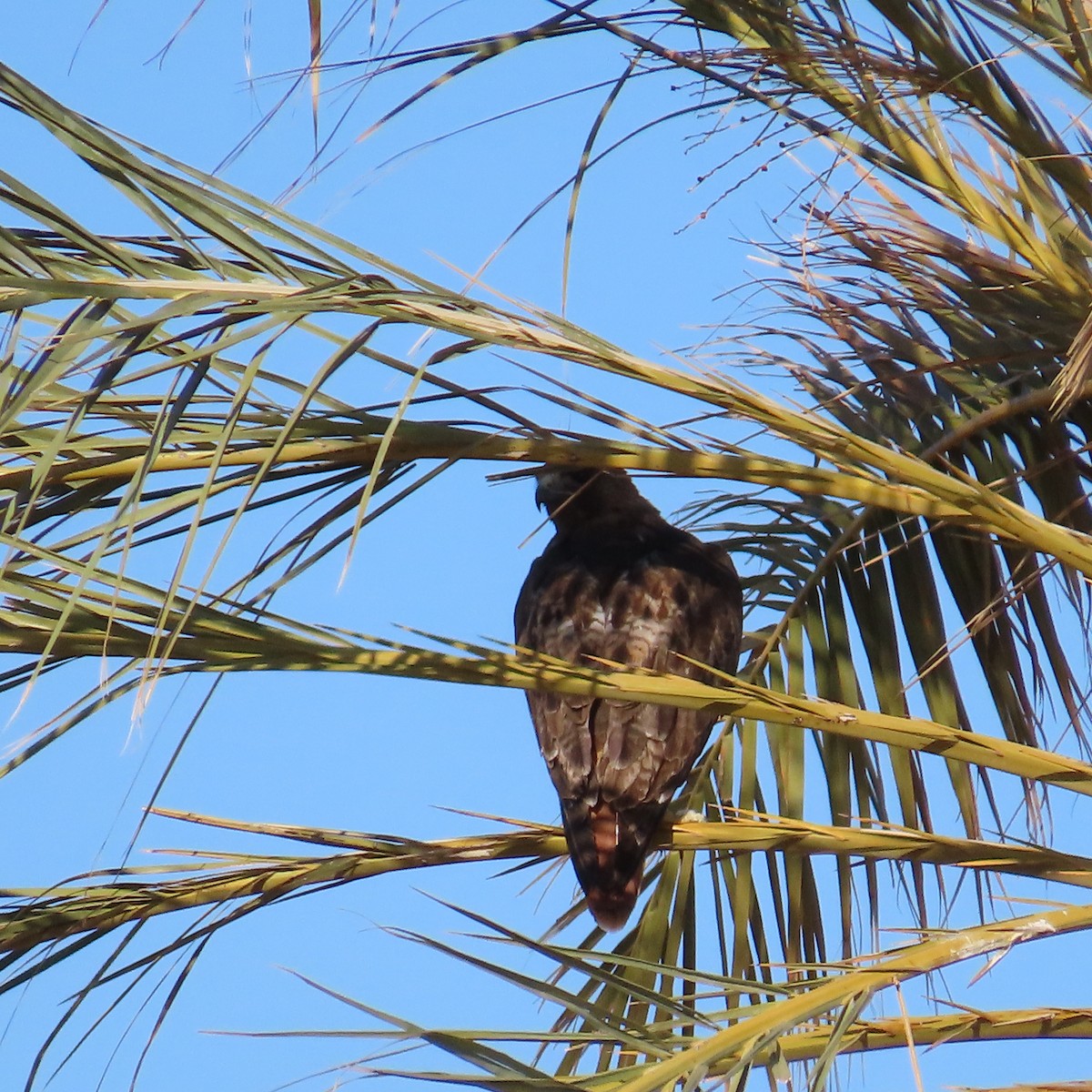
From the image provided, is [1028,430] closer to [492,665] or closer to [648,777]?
[648,777]

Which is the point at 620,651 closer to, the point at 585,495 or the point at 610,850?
the point at 610,850

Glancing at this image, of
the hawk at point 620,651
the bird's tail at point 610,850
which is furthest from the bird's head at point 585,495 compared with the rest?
the bird's tail at point 610,850

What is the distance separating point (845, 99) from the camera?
3.58 m

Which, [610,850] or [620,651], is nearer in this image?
[610,850]

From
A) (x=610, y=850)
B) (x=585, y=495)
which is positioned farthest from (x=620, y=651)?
(x=585, y=495)

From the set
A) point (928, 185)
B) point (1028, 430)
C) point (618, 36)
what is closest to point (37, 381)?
point (618, 36)

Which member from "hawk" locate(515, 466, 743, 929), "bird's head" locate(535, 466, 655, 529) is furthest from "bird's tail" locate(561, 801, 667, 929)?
"bird's head" locate(535, 466, 655, 529)

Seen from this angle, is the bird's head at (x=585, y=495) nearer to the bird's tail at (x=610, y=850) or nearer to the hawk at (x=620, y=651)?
the hawk at (x=620, y=651)

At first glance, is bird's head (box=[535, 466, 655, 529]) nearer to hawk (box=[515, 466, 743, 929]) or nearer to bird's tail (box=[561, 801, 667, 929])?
hawk (box=[515, 466, 743, 929])

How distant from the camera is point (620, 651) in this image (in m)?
4.38

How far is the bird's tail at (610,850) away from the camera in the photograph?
384 cm

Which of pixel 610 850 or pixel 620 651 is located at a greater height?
pixel 620 651

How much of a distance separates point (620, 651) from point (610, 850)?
625 mm

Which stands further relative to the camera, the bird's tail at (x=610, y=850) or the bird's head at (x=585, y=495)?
the bird's head at (x=585, y=495)
